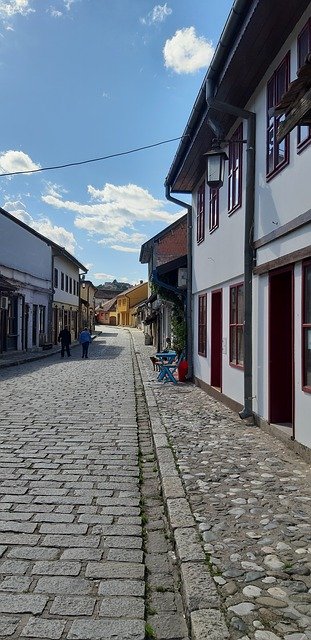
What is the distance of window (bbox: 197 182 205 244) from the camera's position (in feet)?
40.1

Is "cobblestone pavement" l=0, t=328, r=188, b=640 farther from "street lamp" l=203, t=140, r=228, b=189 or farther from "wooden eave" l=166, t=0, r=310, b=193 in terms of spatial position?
"wooden eave" l=166, t=0, r=310, b=193

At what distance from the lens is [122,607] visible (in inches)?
115

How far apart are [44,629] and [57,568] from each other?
66cm

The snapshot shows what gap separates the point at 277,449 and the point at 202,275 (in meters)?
6.45

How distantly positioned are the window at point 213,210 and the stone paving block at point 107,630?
27.6 feet

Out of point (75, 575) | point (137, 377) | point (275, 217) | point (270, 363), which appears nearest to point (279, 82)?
point (275, 217)

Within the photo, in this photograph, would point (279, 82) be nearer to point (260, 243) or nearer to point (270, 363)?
point (260, 243)

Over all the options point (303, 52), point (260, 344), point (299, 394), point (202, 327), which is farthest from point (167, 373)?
point (303, 52)

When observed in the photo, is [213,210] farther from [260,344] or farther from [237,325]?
[260,344]

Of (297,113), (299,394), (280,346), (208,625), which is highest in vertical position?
(297,113)

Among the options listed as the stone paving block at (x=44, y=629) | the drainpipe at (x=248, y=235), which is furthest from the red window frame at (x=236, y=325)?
the stone paving block at (x=44, y=629)

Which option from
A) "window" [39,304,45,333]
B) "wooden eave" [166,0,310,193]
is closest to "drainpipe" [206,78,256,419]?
"wooden eave" [166,0,310,193]

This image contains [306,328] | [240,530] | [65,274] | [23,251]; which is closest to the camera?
[240,530]

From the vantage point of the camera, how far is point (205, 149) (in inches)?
409
